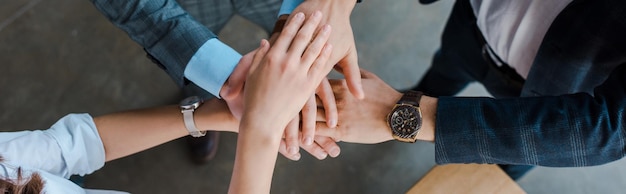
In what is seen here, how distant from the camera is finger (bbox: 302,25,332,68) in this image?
0.97 meters

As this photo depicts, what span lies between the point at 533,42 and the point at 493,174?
0.87 ft

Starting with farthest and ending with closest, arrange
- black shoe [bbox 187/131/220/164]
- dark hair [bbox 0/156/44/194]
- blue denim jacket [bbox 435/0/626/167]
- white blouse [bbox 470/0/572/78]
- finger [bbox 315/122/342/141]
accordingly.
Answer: black shoe [bbox 187/131/220/164] → finger [bbox 315/122/342/141] → white blouse [bbox 470/0/572/78] → blue denim jacket [bbox 435/0/626/167] → dark hair [bbox 0/156/44/194]

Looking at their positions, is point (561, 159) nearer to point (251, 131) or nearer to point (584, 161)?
point (584, 161)

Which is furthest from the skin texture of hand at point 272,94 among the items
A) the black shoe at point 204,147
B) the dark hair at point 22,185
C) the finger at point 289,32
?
the black shoe at point 204,147

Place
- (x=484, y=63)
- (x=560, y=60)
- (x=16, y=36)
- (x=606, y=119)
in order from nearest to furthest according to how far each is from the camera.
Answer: (x=606, y=119)
(x=560, y=60)
(x=484, y=63)
(x=16, y=36)

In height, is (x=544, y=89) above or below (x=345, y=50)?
below

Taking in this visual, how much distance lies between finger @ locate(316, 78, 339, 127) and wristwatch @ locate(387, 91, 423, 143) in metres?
0.10

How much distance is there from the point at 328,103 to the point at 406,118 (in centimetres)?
15

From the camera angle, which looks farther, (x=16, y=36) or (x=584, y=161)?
(x=16, y=36)

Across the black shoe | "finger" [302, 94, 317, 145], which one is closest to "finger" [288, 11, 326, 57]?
"finger" [302, 94, 317, 145]

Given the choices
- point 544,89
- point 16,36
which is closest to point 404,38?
point 544,89

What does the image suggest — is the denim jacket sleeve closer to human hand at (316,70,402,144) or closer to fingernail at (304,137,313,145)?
human hand at (316,70,402,144)

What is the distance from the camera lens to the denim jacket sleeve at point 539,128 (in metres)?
0.88

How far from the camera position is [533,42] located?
103cm
